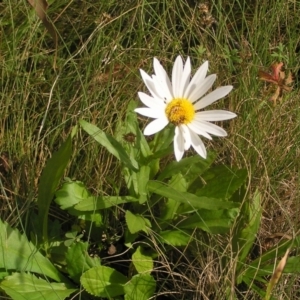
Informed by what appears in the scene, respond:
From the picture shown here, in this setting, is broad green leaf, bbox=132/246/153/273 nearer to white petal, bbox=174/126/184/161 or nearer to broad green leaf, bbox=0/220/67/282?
broad green leaf, bbox=0/220/67/282

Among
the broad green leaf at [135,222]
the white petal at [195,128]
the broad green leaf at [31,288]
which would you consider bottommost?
the broad green leaf at [31,288]

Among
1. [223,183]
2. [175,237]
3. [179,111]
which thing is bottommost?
[175,237]

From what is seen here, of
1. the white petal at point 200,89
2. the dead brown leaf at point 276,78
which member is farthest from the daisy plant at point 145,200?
the dead brown leaf at point 276,78

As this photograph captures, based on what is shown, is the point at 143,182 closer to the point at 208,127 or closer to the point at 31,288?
the point at 208,127

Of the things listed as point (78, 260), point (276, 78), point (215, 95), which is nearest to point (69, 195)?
point (78, 260)

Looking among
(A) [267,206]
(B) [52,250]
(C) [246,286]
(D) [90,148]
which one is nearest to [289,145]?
(A) [267,206]

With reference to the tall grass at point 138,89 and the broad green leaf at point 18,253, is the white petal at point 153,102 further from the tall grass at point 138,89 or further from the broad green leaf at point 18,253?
the broad green leaf at point 18,253

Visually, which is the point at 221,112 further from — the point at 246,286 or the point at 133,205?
the point at 246,286
